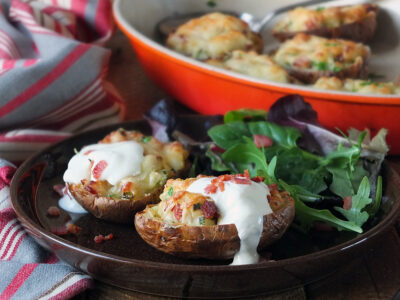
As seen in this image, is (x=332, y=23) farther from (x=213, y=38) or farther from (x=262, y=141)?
(x=262, y=141)

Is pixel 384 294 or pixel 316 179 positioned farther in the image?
A: pixel 316 179

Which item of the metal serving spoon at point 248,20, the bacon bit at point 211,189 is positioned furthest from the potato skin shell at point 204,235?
the metal serving spoon at point 248,20

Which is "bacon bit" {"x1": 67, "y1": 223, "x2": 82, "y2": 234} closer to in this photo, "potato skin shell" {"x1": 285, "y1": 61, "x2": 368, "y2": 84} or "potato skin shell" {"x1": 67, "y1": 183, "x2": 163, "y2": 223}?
"potato skin shell" {"x1": 67, "y1": 183, "x2": 163, "y2": 223}

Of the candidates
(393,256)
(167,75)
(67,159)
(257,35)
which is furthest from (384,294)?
(257,35)

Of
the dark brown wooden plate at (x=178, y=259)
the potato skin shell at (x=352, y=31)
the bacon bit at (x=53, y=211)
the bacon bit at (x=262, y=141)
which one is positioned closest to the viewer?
the dark brown wooden plate at (x=178, y=259)

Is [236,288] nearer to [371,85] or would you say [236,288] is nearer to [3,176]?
[3,176]

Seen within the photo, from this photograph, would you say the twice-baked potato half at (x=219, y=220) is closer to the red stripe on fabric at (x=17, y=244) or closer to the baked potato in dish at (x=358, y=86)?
the red stripe on fabric at (x=17, y=244)

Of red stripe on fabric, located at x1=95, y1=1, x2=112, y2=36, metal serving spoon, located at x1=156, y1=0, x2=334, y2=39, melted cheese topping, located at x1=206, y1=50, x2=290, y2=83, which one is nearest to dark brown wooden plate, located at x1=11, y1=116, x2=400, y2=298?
melted cheese topping, located at x1=206, y1=50, x2=290, y2=83
